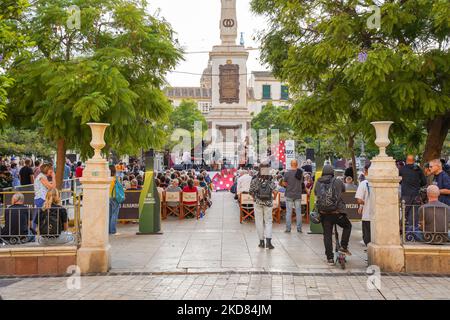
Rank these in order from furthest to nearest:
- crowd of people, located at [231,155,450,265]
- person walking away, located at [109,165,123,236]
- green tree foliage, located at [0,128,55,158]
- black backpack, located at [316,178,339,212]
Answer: green tree foliage, located at [0,128,55,158]
person walking away, located at [109,165,123,236]
black backpack, located at [316,178,339,212]
crowd of people, located at [231,155,450,265]

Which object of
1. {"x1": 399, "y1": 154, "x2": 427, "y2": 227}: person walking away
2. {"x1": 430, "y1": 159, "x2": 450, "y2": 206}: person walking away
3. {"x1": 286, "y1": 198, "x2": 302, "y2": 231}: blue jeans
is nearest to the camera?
{"x1": 430, "y1": 159, "x2": 450, "y2": 206}: person walking away

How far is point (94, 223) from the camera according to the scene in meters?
9.22

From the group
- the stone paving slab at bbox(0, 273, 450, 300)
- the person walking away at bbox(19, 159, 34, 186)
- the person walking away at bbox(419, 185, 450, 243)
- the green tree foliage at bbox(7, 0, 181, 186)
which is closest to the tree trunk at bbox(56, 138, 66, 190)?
the green tree foliage at bbox(7, 0, 181, 186)

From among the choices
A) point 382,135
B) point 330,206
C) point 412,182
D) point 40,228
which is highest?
point 382,135

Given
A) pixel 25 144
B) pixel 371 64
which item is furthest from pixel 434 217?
pixel 25 144

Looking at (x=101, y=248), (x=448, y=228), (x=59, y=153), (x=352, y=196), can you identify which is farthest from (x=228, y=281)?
(x=59, y=153)

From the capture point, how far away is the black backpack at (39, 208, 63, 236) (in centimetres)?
936

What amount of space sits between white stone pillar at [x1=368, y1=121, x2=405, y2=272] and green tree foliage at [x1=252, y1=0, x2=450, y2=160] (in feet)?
13.1

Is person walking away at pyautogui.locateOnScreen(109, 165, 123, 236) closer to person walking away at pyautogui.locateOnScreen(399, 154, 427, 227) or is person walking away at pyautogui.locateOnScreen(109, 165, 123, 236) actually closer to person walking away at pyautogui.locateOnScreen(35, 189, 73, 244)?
person walking away at pyautogui.locateOnScreen(35, 189, 73, 244)

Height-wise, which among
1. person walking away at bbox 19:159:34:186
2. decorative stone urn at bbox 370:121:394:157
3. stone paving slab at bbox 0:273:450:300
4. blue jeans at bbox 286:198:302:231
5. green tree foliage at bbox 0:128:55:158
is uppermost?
green tree foliage at bbox 0:128:55:158

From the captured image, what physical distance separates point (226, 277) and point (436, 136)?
31.9 ft

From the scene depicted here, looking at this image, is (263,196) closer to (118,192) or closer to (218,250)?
(218,250)

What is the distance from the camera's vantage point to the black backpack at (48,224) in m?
9.36

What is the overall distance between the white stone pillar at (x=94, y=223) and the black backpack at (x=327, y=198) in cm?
371
